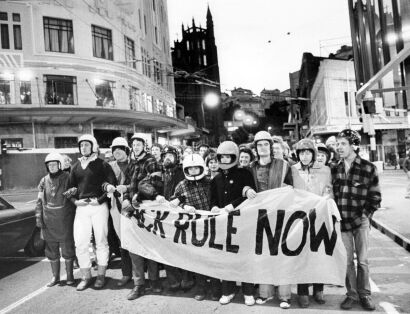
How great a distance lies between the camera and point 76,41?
2417 centimetres

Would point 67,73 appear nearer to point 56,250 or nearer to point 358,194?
point 56,250

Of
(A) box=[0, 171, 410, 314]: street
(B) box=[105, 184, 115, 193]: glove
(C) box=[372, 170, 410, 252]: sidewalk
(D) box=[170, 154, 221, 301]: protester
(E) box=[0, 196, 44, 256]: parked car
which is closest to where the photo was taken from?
(A) box=[0, 171, 410, 314]: street

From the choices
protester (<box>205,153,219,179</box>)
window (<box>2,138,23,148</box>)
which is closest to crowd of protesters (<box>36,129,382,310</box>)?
protester (<box>205,153,219,179</box>)

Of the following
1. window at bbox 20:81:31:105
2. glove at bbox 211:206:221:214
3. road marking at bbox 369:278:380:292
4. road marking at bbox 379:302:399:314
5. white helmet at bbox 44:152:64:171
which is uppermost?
Result: window at bbox 20:81:31:105

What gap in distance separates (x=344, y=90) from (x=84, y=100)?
2194 cm

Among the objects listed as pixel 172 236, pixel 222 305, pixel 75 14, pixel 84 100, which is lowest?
pixel 222 305

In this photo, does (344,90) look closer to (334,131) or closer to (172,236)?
(334,131)

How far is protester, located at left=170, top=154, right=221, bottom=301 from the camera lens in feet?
15.7

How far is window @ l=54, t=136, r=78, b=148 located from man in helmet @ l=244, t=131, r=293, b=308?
21.3m

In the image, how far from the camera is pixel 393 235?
745 centimetres

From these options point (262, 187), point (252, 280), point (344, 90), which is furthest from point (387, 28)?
point (344, 90)

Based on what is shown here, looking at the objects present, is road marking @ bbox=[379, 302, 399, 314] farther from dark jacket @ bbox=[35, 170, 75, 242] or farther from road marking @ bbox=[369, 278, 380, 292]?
dark jacket @ bbox=[35, 170, 75, 242]

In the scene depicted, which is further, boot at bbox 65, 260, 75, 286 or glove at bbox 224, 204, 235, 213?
boot at bbox 65, 260, 75, 286

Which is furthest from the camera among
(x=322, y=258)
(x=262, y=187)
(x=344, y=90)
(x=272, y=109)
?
(x=272, y=109)
